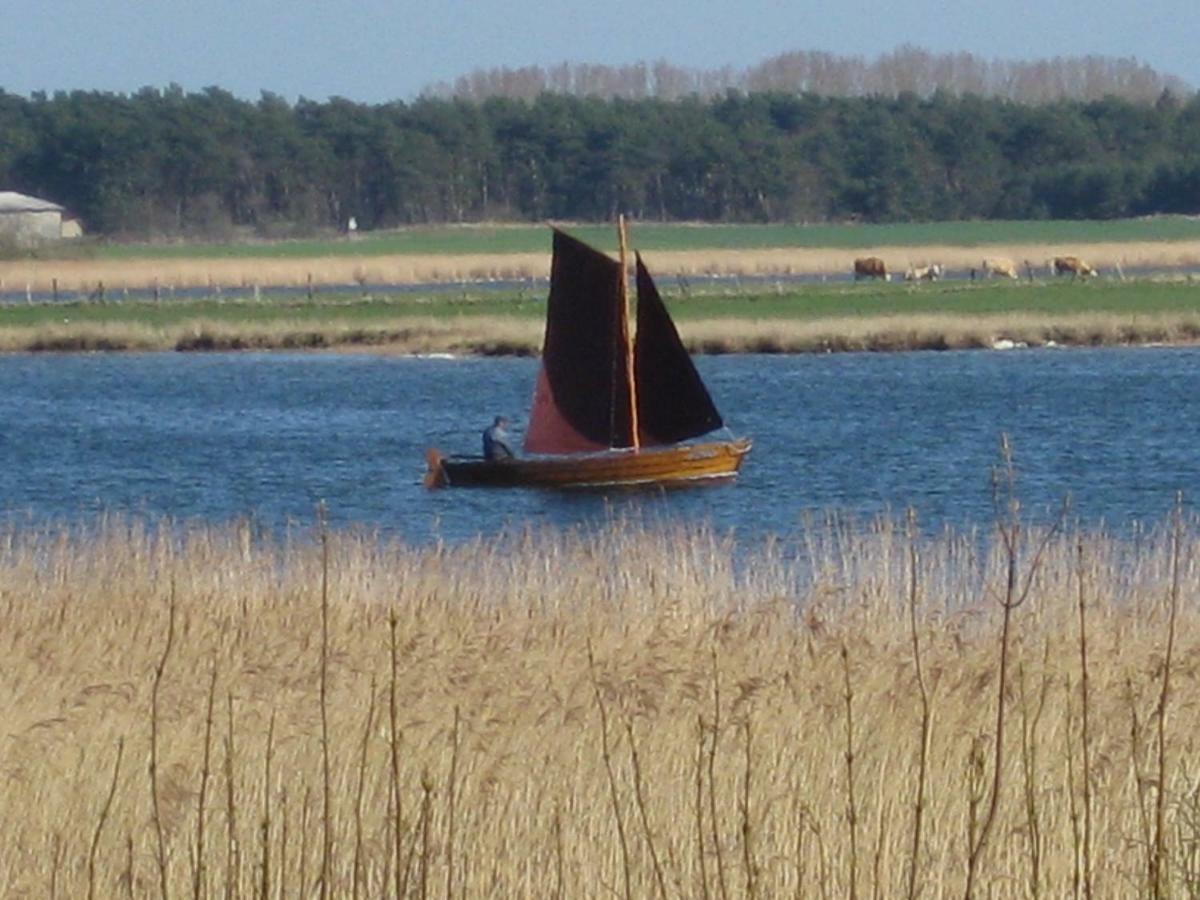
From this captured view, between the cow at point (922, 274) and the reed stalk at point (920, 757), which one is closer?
the reed stalk at point (920, 757)

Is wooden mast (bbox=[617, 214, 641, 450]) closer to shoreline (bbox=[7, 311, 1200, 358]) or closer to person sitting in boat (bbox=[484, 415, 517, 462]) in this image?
person sitting in boat (bbox=[484, 415, 517, 462])

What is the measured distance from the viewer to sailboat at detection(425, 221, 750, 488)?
2725 cm

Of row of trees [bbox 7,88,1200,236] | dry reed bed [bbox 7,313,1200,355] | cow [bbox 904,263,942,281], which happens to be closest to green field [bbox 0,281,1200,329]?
dry reed bed [bbox 7,313,1200,355]

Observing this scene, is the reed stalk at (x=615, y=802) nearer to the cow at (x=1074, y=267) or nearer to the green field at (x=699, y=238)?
the cow at (x=1074, y=267)

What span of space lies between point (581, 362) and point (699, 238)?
7369cm

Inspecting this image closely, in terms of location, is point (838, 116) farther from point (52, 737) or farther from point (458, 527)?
point (52, 737)

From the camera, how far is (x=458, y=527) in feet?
82.3

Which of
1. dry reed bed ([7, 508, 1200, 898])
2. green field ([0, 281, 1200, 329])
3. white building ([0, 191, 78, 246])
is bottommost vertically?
green field ([0, 281, 1200, 329])

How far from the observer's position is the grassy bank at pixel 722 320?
163 ft

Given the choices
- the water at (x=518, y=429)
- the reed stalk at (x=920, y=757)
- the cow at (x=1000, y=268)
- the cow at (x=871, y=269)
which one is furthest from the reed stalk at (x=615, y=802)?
the cow at (x=871, y=269)

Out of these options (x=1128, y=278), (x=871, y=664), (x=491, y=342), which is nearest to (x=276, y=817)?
(x=871, y=664)

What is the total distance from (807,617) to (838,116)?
11080 centimetres

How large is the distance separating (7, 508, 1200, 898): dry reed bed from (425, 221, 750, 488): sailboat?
1392 centimetres

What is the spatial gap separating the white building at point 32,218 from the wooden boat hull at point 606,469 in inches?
2510
